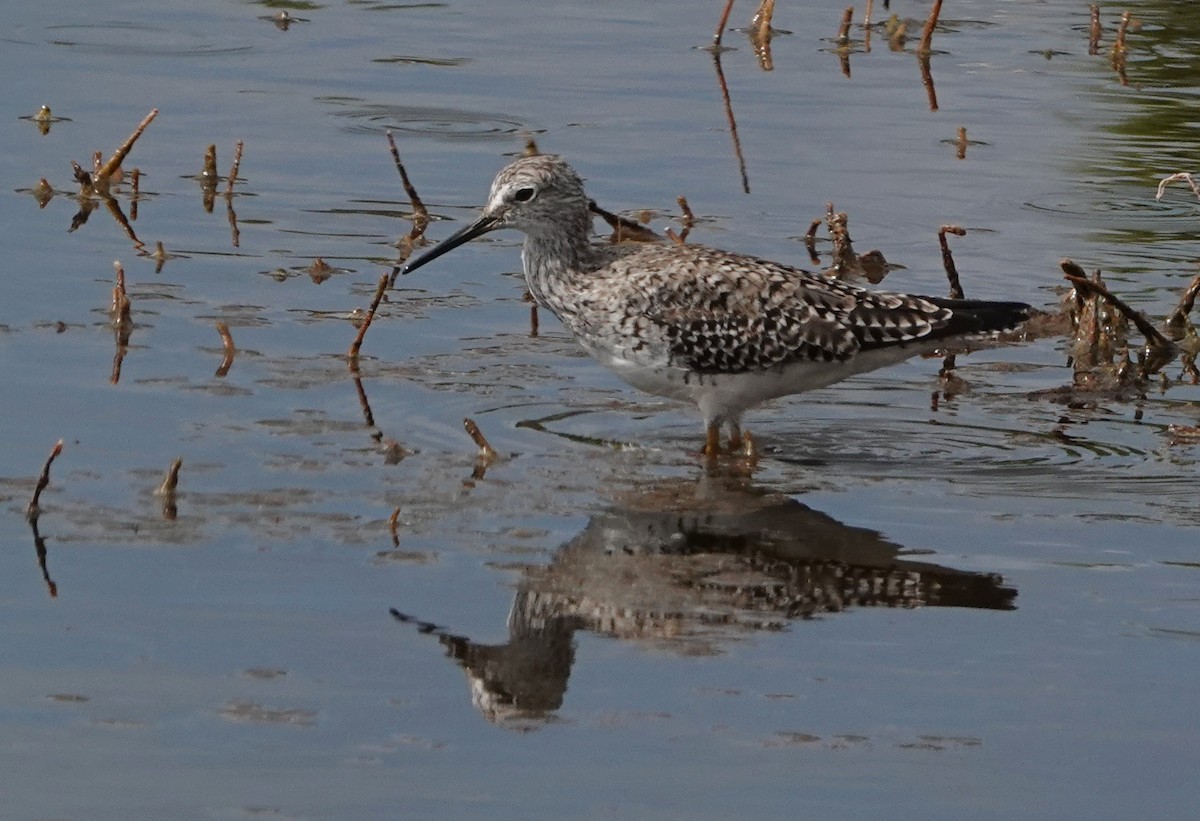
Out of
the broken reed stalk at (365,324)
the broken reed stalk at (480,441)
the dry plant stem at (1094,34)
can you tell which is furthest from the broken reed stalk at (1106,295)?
the dry plant stem at (1094,34)

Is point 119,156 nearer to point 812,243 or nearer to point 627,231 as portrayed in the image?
point 627,231

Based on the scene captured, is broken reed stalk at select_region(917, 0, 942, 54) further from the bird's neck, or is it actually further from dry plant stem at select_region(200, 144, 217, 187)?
the bird's neck

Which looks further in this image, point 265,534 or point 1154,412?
point 1154,412

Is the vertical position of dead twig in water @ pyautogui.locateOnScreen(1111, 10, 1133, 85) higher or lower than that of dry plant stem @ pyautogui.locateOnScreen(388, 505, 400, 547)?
higher

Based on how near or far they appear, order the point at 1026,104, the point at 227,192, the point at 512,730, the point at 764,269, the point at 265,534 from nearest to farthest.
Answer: the point at 512,730 < the point at 265,534 < the point at 764,269 < the point at 227,192 < the point at 1026,104

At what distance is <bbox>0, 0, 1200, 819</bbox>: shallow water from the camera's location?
650 cm

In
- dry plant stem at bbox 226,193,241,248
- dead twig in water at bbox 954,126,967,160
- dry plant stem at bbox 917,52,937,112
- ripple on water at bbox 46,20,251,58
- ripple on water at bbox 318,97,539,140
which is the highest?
dry plant stem at bbox 917,52,937,112

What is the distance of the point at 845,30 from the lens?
727 inches

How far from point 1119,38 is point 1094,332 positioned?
23.9ft

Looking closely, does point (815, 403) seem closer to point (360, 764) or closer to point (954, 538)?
point (954, 538)

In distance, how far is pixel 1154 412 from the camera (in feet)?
34.7

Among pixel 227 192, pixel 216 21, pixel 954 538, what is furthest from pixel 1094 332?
pixel 216 21

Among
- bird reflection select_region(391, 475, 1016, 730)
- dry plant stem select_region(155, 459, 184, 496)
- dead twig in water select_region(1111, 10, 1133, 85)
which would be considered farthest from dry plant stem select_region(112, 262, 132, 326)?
dead twig in water select_region(1111, 10, 1133, 85)

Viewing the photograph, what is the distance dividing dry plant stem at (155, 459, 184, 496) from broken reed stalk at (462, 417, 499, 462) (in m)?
1.35
